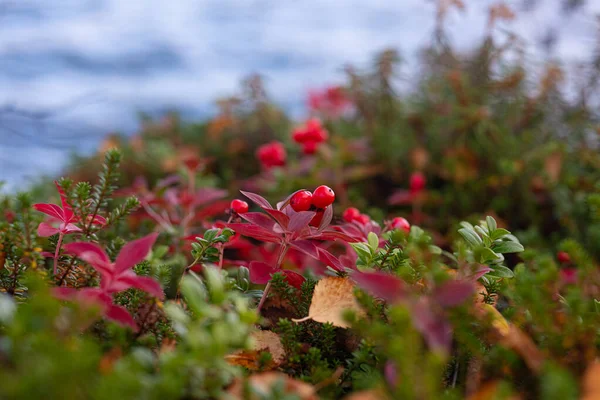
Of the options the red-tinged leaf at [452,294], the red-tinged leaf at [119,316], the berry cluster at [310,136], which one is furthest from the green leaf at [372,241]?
the berry cluster at [310,136]

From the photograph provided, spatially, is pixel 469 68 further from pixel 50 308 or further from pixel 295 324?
pixel 50 308

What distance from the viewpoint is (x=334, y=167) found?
167 centimetres

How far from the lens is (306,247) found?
68cm

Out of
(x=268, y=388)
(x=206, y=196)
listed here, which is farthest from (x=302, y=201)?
→ (x=206, y=196)

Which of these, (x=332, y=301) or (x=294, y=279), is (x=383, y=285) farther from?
(x=294, y=279)

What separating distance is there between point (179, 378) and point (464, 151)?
1.45 meters

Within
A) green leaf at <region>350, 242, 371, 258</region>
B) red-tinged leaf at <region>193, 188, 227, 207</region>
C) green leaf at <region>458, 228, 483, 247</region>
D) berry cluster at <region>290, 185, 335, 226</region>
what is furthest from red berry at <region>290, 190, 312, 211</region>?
red-tinged leaf at <region>193, 188, 227, 207</region>

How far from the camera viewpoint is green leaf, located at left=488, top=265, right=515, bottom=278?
639 mm

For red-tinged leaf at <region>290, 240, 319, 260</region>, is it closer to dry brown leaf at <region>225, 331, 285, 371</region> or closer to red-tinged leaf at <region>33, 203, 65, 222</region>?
dry brown leaf at <region>225, 331, 285, 371</region>

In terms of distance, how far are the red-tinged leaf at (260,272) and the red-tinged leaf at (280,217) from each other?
0.07m

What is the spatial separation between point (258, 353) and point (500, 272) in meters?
0.33

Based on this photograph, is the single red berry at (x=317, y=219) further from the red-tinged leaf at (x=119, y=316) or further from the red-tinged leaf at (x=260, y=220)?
the red-tinged leaf at (x=119, y=316)

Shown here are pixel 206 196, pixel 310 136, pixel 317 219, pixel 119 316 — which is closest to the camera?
pixel 119 316

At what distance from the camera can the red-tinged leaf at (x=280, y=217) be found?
0.64m
